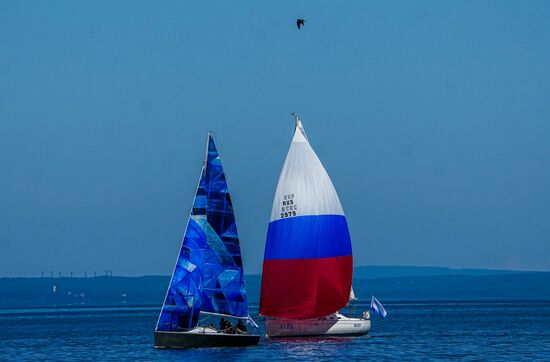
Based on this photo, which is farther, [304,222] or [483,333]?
[483,333]

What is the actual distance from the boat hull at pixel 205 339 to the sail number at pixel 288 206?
12.9m

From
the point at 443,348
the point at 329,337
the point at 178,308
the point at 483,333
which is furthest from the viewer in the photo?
the point at 483,333

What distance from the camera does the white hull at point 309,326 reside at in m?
81.4

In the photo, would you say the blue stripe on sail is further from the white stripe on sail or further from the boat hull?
the boat hull

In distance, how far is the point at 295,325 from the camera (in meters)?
81.4

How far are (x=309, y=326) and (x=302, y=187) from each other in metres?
9.20

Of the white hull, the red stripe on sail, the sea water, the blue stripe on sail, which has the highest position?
the blue stripe on sail

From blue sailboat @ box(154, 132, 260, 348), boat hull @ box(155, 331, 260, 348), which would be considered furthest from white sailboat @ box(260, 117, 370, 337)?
boat hull @ box(155, 331, 260, 348)

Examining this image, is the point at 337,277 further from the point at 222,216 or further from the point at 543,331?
the point at 543,331

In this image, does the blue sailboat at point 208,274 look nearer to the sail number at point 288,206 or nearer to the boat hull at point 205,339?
the boat hull at point 205,339

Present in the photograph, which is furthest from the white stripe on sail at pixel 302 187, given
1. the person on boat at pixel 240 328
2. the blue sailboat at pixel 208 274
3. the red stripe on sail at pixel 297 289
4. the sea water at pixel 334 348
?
the person on boat at pixel 240 328

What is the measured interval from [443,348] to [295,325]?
9.75 m

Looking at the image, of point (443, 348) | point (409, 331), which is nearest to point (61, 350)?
point (443, 348)

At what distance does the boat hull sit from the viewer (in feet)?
225
